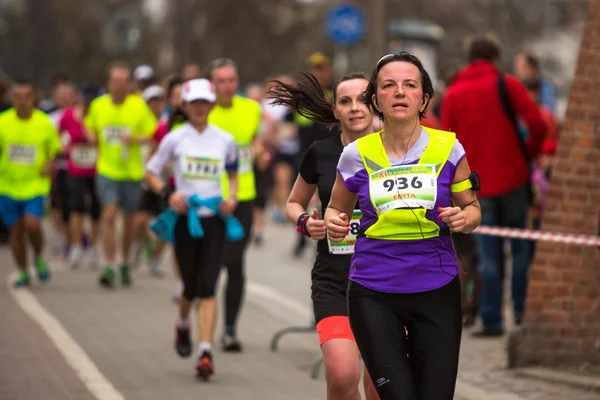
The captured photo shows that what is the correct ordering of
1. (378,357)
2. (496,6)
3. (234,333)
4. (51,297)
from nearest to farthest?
(378,357)
(234,333)
(51,297)
(496,6)

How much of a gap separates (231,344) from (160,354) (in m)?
0.57

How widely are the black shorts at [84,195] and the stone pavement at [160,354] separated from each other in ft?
3.86

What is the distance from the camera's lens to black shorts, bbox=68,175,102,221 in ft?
51.1

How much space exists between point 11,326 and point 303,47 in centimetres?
3599

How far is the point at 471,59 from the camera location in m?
10.9

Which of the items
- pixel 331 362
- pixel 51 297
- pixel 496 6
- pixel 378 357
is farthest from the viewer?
pixel 496 6

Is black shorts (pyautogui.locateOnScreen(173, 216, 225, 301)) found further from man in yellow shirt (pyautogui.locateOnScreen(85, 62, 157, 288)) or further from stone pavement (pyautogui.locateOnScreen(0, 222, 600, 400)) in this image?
man in yellow shirt (pyautogui.locateOnScreen(85, 62, 157, 288))

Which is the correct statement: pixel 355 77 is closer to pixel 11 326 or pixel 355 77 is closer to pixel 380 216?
pixel 380 216

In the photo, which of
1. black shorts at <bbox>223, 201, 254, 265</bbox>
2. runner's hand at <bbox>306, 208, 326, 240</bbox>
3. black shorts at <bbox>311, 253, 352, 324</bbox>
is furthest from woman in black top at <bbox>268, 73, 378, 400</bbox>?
black shorts at <bbox>223, 201, 254, 265</bbox>

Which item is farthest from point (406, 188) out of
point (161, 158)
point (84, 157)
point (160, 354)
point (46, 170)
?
point (84, 157)

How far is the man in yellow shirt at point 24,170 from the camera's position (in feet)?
45.2

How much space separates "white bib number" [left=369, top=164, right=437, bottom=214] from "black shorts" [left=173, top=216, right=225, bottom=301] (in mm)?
3903

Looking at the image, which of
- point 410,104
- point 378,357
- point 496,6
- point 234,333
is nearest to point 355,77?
point 410,104

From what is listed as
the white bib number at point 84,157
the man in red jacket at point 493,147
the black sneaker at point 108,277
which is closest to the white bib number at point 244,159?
the man in red jacket at point 493,147
